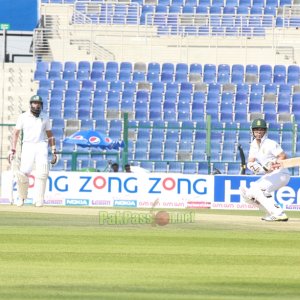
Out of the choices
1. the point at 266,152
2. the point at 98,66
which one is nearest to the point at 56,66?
→ the point at 98,66

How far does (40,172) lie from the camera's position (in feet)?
68.5

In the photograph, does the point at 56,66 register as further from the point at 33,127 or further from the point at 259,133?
the point at 259,133

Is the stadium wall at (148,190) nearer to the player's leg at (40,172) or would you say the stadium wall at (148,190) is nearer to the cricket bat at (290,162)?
the player's leg at (40,172)

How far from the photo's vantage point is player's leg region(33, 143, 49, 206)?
822 inches

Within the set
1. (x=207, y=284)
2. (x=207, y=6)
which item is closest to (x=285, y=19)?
(x=207, y=6)

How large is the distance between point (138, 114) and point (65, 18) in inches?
226

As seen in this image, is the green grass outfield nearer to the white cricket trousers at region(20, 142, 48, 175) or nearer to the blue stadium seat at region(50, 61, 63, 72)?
the white cricket trousers at region(20, 142, 48, 175)

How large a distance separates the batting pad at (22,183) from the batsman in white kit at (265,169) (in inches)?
169

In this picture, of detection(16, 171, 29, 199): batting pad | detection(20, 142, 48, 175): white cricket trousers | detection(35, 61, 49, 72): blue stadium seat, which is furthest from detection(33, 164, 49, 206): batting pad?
detection(35, 61, 49, 72): blue stadium seat

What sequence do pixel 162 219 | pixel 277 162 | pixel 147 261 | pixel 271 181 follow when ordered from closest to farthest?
pixel 147 261 < pixel 162 219 < pixel 277 162 < pixel 271 181

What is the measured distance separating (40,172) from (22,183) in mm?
460

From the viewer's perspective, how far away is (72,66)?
3491 cm

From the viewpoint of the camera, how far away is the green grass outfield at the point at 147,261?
29.9ft

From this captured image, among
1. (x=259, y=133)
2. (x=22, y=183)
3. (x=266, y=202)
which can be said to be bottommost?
(x=266, y=202)
